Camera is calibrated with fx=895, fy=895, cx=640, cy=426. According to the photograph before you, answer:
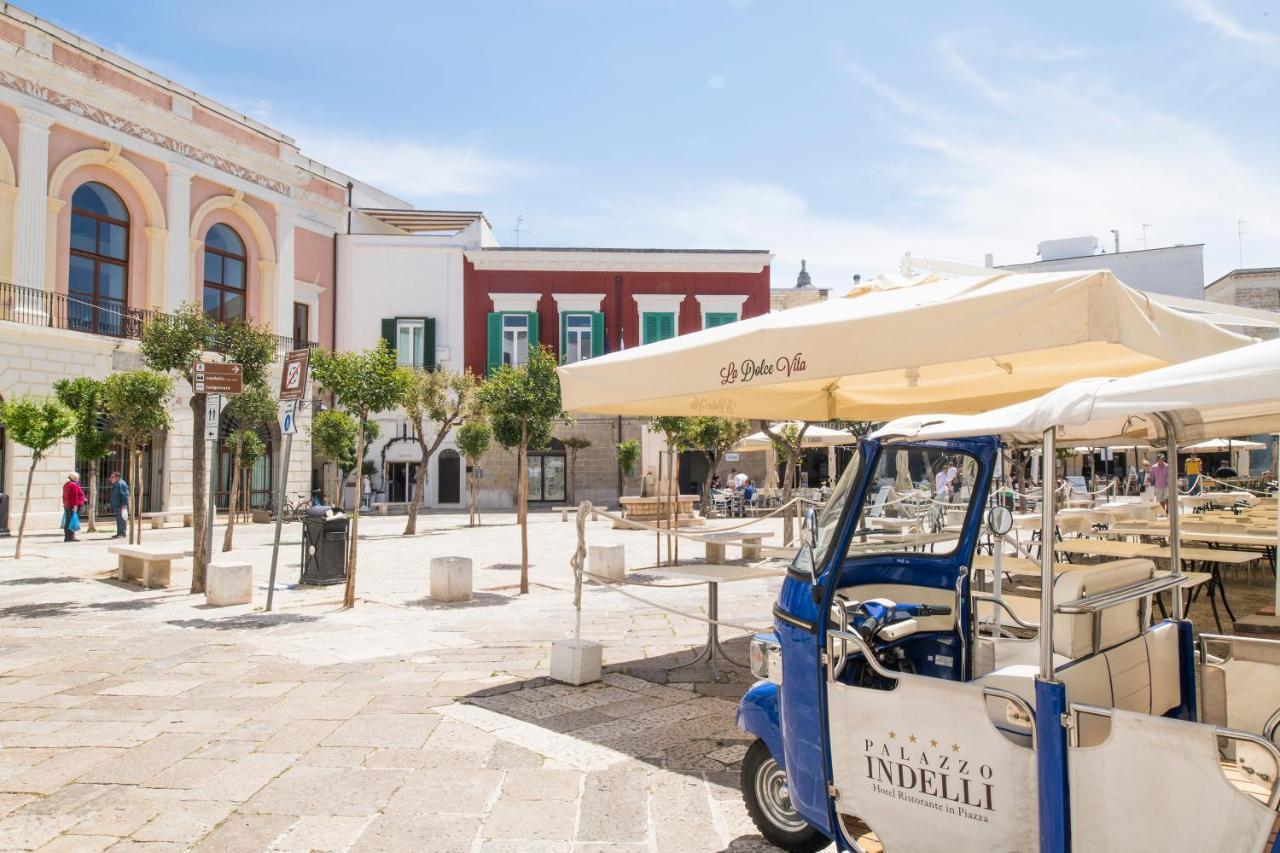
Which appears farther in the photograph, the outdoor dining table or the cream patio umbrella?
the outdoor dining table

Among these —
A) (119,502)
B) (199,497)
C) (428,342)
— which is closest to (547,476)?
(428,342)

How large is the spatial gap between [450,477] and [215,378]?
21.8 metres

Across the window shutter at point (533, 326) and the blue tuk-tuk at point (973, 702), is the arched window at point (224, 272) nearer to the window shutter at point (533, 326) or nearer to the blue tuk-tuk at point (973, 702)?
the window shutter at point (533, 326)

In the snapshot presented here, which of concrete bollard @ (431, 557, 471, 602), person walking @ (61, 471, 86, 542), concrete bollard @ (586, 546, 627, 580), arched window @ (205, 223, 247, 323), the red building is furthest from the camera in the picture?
the red building

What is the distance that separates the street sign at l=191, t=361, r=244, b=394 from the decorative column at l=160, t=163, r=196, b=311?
589 inches

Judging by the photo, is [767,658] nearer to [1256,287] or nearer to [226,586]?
[226,586]

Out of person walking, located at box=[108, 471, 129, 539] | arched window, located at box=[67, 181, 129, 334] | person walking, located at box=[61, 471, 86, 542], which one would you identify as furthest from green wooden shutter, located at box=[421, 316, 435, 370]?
person walking, located at box=[61, 471, 86, 542]

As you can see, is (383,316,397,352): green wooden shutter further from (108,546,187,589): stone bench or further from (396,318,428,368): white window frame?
(108,546,187,589): stone bench

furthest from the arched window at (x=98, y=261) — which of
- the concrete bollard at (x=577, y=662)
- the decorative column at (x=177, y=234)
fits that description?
the concrete bollard at (x=577, y=662)

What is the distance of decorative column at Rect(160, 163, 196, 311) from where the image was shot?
23.1 meters

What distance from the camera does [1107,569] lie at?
9.94 feet

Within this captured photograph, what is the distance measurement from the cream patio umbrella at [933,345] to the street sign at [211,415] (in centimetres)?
688

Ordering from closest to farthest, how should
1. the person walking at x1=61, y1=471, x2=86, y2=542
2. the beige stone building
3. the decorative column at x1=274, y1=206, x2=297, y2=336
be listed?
1. the person walking at x1=61, y1=471, x2=86, y2=542
2. the decorative column at x1=274, y1=206, x2=297, y2=336
3. the beige stone building

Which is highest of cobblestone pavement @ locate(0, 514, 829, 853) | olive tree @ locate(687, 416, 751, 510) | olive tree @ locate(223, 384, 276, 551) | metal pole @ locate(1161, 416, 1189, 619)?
olive tree @ locate(223, 384, 276, 551)
